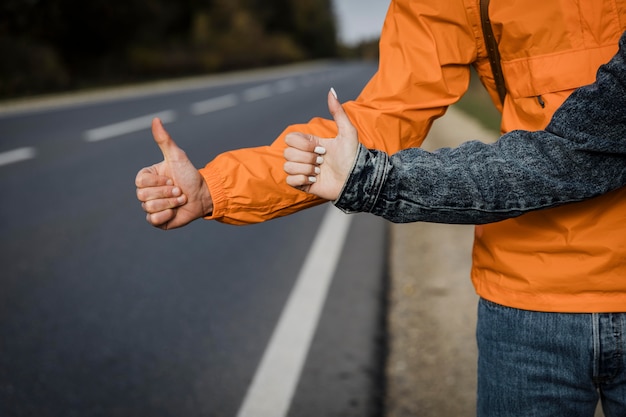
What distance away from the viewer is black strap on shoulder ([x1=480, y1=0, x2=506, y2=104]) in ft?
4.12

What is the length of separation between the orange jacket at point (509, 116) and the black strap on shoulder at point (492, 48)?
1cm

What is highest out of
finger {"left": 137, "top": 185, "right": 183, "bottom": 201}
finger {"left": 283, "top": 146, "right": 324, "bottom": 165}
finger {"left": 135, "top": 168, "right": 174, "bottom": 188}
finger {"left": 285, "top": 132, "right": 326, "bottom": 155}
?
finger {"left": 285, "top": 132, "right": 326, "bottom": 155}

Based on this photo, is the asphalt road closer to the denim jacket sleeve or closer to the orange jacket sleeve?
the orange jacket sleeve

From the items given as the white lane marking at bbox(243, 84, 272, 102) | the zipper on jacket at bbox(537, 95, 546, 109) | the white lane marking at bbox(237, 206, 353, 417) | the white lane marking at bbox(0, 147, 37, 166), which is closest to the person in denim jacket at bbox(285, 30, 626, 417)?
the zipper on jacket at bbox(537, 95, 546, 109)

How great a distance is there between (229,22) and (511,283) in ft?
145

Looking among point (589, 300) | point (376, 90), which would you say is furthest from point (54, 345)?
point (589, 300)

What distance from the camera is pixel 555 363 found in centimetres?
126

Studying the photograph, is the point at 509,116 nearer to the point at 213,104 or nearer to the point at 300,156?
the point at 300,156

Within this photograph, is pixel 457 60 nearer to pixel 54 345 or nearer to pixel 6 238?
pixel 54 345

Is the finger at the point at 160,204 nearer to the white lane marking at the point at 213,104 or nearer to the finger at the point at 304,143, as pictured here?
the finger at the point at 304,143

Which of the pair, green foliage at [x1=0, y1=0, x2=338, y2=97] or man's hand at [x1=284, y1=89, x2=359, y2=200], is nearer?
man's hand at [x1=284, y1=89, x2=359, y2=200]

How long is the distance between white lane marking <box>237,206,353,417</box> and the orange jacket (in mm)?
1512

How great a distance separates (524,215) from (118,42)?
27.4 metres

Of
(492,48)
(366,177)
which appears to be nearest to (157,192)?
(366,177)
